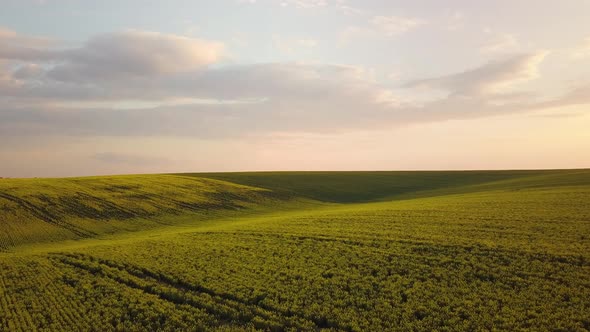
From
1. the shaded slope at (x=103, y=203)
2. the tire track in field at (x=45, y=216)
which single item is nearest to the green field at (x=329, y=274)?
the tire track in field at (x=45, y=216)

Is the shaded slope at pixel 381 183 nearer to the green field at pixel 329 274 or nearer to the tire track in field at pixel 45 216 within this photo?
the green field at pixel 329 274

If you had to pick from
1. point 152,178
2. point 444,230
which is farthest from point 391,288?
point 152,178

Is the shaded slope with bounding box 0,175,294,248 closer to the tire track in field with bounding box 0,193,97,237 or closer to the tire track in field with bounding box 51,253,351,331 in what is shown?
the tire track in field with bounding box 0,193,97,237

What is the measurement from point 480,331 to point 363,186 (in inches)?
3188

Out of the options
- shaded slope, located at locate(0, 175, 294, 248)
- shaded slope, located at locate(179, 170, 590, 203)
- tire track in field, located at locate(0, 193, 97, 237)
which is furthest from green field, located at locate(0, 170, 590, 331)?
shaded slope, located at locate(179, 170, 590, 203)

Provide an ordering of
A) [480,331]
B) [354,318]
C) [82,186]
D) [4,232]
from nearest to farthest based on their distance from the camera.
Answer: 1. [480,331]
2. [354,318]
3. [4,232]
4. [82,186]

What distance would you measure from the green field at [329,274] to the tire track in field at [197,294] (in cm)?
8

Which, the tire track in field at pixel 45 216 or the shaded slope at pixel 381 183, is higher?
the shaded slope at pixel 381 183

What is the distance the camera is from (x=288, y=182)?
304ft

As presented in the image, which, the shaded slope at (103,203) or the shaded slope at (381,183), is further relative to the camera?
the shaded slope at (381,183)

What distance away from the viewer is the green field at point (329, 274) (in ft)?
58.1

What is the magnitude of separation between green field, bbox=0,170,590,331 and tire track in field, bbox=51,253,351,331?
0.26ft

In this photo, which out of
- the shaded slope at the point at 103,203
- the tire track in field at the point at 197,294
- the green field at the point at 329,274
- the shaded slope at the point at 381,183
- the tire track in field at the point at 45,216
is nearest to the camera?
the green field at the point at 329,274

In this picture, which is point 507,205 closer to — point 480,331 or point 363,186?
point 480,331
